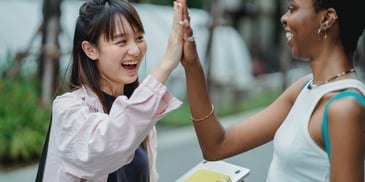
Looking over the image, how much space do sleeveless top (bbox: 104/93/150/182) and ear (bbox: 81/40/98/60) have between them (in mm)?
129

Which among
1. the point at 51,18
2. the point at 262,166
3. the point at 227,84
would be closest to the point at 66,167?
the point at 262,166

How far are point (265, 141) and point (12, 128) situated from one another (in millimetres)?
4725

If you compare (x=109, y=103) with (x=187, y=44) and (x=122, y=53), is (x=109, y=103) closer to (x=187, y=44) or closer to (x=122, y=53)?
(x=122, y=53)

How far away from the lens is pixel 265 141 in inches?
70.1

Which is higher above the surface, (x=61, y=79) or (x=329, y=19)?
→ (x=329, y=19)

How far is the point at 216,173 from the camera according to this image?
1706mm

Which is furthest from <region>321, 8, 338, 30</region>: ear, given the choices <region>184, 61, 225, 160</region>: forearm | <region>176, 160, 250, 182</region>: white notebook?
<region>176, 160, 250, 182</region>: white notebook

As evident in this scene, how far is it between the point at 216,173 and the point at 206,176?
0.11 ft

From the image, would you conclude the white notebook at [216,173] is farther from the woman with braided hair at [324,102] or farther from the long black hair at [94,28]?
the long black hair at [94,28]

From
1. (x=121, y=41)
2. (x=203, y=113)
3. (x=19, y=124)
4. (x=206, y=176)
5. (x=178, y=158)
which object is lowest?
(x=178, y=158)

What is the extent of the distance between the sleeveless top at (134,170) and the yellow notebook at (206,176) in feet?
0.48

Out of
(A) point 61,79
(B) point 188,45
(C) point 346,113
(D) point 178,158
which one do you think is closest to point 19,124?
(D) point 178,158

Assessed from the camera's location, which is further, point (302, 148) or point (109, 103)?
point (109, 103)

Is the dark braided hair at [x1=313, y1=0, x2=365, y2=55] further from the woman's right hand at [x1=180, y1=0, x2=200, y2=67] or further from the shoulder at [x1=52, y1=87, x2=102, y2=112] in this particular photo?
the shoulder at [x1=52, y1=87, x2=102, y2=112]
